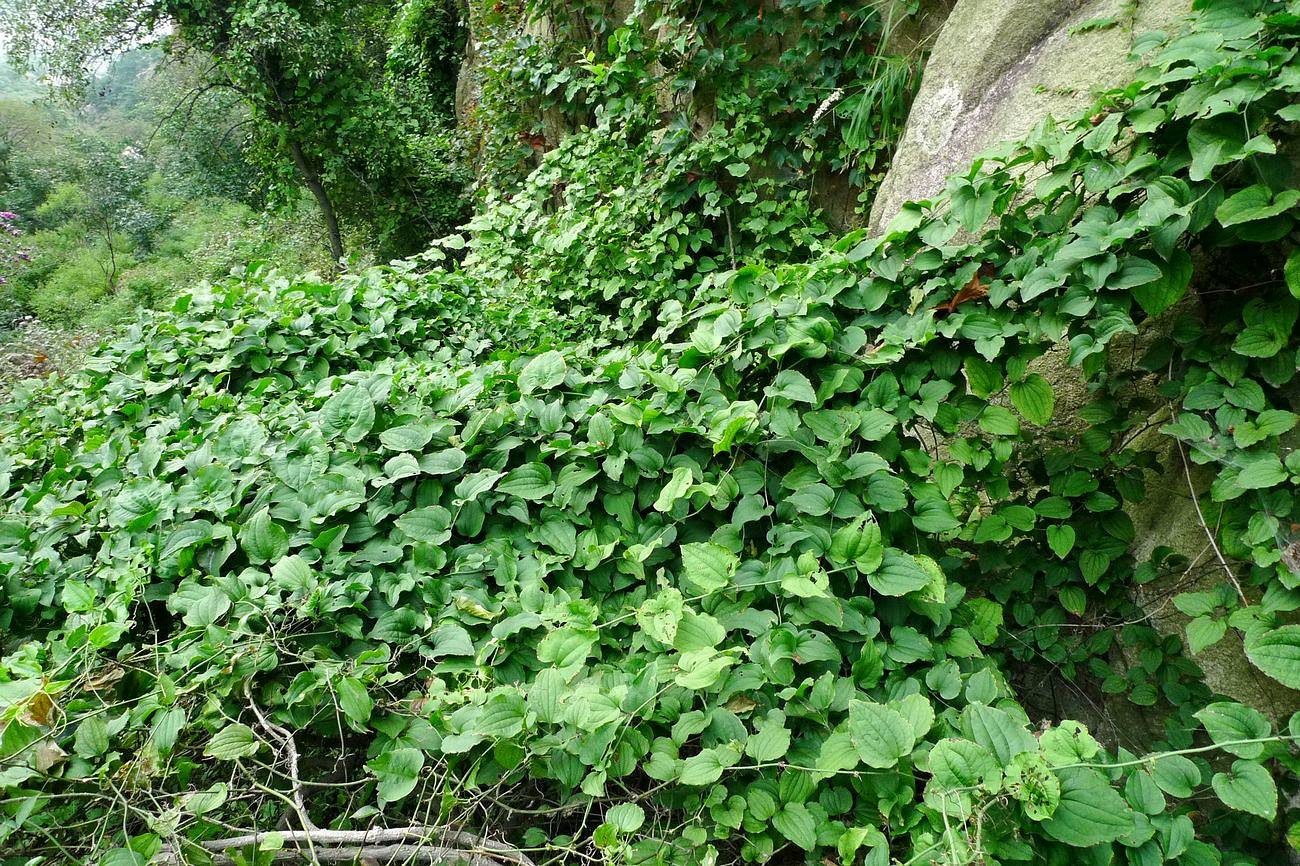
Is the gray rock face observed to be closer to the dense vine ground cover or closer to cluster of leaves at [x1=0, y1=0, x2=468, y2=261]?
the dense vine ground cover

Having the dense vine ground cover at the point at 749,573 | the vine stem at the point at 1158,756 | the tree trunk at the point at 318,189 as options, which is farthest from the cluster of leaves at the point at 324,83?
the vine stem at the point at 1158,756

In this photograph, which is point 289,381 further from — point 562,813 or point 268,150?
point 268,150

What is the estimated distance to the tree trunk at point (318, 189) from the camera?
31.2ft

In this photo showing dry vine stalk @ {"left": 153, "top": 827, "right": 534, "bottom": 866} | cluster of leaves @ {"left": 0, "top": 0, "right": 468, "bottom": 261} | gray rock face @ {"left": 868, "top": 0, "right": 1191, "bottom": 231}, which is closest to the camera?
dry vine stalk @ {"left": 153, "top": 827, "right": 534, "bottom": 866}

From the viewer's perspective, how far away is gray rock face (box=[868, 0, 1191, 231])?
8.01 feet

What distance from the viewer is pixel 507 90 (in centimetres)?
597

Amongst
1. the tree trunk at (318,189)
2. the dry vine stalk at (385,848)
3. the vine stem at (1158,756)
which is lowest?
the vine stem at (1158,756)

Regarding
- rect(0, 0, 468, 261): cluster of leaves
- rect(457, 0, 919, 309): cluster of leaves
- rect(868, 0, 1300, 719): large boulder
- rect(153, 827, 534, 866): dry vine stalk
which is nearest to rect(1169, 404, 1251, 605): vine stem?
rect(868, 0, 1300, 719): large boulder

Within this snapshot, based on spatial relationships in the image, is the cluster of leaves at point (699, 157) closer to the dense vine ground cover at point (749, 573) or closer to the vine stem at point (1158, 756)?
the dense vine ground cover at point (749, 573)

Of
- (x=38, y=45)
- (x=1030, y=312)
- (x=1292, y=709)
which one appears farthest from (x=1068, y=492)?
(x=38, y=45)

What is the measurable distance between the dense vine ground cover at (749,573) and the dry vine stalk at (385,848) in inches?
0.9

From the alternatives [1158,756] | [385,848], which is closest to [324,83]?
[385,848]

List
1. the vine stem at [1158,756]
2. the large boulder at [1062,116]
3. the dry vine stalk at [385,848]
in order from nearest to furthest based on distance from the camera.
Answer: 1. the vine stem at [1158,756]
2. the dry vine stalk at [385,848]
3. the large boulder at [1062,116]

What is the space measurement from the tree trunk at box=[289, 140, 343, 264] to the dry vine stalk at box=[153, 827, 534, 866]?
31.1 feet
